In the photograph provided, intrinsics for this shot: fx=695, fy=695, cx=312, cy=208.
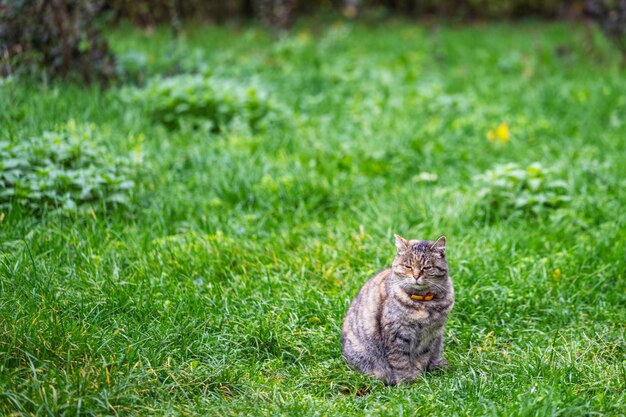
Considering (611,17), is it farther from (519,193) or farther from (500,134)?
(519,193)

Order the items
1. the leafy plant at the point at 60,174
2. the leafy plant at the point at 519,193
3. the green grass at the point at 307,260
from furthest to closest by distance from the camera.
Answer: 1. the leafy plant at the point at 519,193
2. the leafy plant at the point at 60,174
3. the green grass at the point at 307,260

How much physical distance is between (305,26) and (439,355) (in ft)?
35.3

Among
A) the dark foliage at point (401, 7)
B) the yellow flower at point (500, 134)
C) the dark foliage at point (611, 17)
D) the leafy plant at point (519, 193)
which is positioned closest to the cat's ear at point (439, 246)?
the leafy plant at point (519, 193)

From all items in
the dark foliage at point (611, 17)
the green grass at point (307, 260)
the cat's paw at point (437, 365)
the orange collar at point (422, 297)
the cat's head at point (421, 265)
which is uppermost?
the dark foliage at point (611, 17)

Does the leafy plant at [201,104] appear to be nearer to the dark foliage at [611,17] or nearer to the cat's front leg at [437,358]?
the cat's front leg at [437,358]

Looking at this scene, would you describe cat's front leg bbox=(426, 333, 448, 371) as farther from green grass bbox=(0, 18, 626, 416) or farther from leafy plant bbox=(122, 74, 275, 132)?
leafy plant bbox=(122, 74, 275, 132)

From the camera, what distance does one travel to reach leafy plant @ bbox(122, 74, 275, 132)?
23.3 ft

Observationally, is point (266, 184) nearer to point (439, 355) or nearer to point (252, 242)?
point (252, 242)

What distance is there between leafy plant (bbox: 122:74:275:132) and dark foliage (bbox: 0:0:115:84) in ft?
2.10

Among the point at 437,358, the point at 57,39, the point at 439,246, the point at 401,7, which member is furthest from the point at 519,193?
the point at 401,7

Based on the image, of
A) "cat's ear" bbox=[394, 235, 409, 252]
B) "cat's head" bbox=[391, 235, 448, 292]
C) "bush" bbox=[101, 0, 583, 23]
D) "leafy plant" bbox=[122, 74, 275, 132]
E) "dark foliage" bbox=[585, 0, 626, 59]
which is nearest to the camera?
"cat's head" bbox=[391, 235, 448, 292]

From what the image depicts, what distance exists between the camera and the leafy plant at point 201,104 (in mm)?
7090

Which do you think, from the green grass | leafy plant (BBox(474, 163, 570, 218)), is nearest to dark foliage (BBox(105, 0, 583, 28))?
the green grass

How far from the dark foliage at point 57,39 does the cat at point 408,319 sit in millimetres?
4908
